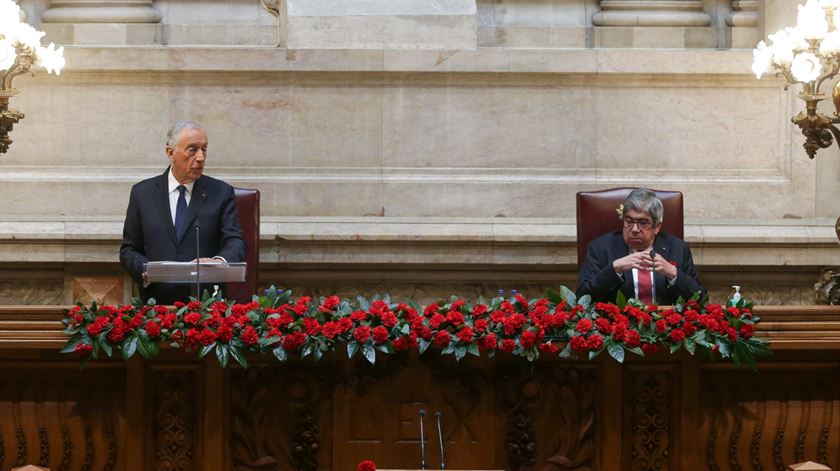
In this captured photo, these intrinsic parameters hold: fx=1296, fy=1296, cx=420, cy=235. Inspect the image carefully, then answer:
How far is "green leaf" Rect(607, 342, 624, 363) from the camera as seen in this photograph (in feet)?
14.8

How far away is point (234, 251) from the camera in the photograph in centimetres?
566

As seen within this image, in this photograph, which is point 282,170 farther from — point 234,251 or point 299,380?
point 299,380

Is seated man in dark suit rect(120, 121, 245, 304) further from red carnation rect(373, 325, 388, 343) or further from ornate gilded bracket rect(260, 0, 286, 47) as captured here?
ornate gilded bracket rect(260, 0, 286, 47)

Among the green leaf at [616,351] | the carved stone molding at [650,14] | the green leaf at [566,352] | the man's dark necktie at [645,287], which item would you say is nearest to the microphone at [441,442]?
the green leaf at [566,352]

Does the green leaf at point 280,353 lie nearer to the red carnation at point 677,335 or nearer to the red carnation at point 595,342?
the red carnation at point 595,342

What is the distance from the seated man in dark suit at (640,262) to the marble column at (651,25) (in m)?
2.00

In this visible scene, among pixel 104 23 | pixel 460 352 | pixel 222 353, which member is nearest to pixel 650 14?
pixel 104 23

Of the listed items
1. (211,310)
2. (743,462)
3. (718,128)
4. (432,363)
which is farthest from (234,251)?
(718,128)

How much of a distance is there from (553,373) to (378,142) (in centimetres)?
265

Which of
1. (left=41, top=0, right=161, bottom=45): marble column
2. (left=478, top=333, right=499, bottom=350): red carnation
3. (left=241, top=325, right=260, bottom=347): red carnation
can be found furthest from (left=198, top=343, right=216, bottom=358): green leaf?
(left=41, top=0, right=161, bottom=45): marble column

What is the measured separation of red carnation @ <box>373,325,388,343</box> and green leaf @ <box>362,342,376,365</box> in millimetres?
30

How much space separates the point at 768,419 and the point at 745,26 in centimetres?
351

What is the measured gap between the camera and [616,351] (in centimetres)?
453

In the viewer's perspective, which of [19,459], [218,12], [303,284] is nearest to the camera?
[19,459]
